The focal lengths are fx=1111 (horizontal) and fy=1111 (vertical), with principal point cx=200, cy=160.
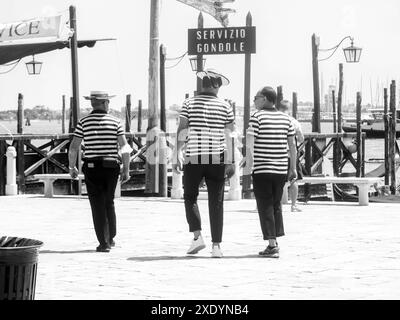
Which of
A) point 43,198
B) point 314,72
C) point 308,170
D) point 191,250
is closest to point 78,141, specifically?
point 191,250

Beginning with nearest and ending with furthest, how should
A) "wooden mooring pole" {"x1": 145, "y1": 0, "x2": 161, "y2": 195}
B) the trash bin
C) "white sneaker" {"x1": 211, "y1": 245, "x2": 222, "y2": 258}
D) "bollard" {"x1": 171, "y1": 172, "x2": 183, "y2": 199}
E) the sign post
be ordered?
the trash bin
"white sneaker" {"x1": 211, "y1": 245, "x2": 222, "y2": 258}
"bollard" {"x1": 171, "y1": 172, "x2": 183, "y2": 199}
the sign post
"wooden mooring pole" {"x1": 145, "y1": 0, "x2": 161, "y2": 195}

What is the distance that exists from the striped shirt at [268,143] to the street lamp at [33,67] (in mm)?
21222

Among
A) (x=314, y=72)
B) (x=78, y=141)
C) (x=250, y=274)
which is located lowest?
(x=250, y=274)

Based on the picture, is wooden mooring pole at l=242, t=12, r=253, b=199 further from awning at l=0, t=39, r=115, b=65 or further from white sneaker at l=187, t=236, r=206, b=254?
white sneaker at l=187, t=236, r=206, b=254

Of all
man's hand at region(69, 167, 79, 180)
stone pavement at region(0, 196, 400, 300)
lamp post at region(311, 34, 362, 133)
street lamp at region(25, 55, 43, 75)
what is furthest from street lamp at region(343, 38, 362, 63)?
man's hand at region(69, 167, 79, 180)

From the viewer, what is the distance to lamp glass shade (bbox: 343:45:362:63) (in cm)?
3075

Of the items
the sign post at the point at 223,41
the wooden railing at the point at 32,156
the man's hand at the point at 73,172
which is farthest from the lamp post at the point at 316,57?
the man's hand at the point at 73,172

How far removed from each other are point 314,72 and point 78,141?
25822mm

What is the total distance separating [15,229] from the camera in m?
13.1

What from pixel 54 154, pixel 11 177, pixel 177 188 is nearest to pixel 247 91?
pixel 177 188

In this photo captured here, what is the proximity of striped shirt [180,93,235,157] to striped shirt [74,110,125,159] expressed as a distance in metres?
0.93

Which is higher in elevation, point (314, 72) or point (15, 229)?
point (314, 72)

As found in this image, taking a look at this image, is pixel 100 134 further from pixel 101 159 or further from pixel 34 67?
pixel 34 67
